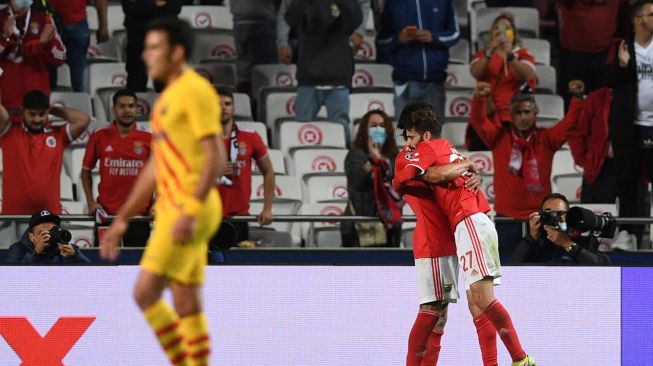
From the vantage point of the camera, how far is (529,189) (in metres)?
12.9

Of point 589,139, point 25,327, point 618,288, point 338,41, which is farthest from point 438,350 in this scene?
point 338,41

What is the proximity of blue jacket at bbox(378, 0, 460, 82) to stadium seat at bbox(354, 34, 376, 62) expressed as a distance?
1.75 metres

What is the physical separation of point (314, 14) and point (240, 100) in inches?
52.9

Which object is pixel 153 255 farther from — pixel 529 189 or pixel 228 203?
pixel 529 189

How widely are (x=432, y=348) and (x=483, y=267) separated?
777 mm

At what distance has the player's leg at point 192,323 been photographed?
7664 mm

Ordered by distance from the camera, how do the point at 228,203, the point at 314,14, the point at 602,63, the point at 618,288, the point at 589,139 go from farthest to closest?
1. the point at 602,63
2. the point at 314,14
3. the point at 589,139
4. the point at 228,203
5. the point at 618,288

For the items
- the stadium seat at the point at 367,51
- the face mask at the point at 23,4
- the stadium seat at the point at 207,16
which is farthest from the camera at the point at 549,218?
the stadium seat at the point at 207,16

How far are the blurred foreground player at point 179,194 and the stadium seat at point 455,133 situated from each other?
755cm

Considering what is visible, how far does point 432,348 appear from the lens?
10078 mm

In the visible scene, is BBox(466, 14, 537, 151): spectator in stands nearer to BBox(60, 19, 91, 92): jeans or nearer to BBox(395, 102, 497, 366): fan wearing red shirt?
BBox(60, 19, 91, 92): jeans

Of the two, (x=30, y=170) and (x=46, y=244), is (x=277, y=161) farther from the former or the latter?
(x=46, y=244)

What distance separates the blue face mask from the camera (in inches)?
488

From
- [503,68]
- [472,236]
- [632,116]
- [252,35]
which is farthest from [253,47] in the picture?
[472,236]
